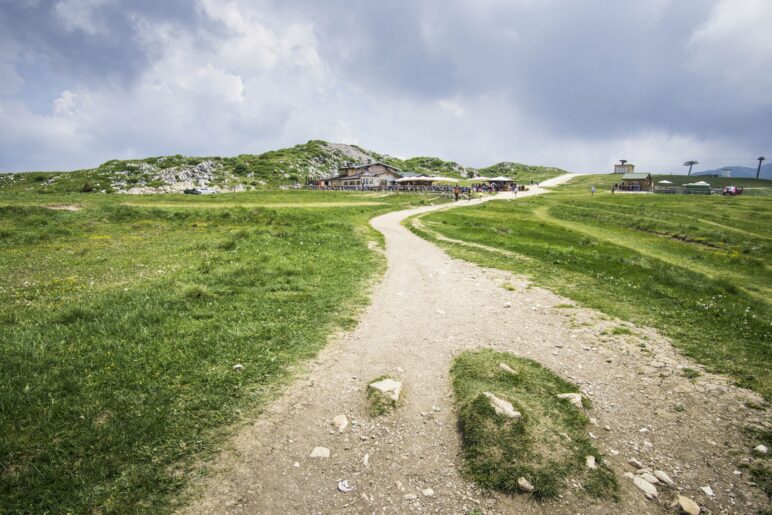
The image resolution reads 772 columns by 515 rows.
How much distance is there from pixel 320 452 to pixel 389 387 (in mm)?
2407

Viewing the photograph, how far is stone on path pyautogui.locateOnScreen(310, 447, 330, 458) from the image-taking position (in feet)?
22.2

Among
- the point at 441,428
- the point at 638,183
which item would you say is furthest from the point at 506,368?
the point at 638,183

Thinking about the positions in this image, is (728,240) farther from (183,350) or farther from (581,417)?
(183,350)

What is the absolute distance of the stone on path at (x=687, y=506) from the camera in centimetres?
568

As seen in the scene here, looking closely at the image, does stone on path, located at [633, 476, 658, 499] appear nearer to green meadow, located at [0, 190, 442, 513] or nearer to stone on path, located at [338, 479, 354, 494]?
stone on path, located at [338, 479, 354, 494]

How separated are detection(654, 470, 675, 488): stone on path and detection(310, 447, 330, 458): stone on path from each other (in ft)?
20.1

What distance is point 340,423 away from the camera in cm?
761

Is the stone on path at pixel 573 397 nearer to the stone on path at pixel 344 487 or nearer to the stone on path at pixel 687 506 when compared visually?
the stone on path at pixel 687 506

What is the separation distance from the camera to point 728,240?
39031 mm

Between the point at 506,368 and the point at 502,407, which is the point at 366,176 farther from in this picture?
the point at 502,407

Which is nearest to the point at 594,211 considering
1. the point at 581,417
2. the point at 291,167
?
the point at 581,417

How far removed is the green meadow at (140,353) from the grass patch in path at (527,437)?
15.7 feet

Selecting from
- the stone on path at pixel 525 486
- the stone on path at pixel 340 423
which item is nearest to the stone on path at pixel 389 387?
the stone on path at pixel 340 423

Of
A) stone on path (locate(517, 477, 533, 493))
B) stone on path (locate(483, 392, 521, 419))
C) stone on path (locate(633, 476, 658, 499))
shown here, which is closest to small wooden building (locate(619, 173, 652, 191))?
stone on path (locate(483, 392, 521, 419))
